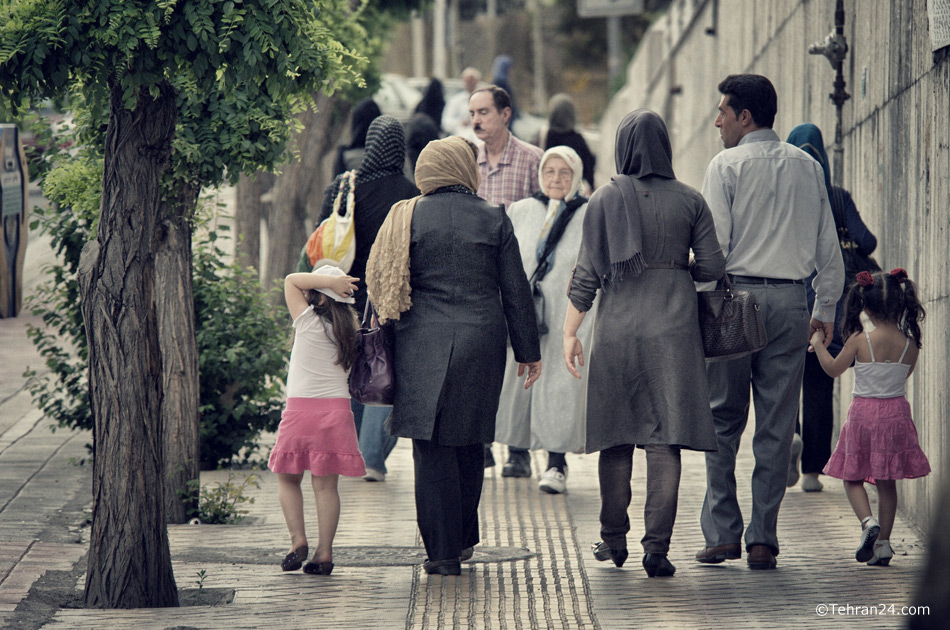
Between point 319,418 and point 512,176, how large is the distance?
3036 millimetres

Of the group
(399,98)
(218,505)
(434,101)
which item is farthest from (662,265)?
(399,98)

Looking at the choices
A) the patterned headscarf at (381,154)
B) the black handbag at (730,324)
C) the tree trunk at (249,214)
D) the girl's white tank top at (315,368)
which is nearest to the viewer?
the black handbag at (730,324)

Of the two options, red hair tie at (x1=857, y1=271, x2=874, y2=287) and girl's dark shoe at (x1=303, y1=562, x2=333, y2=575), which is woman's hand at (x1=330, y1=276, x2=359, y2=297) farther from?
red hair tie at (x1=857, y1=271, x2=874, y2=287)

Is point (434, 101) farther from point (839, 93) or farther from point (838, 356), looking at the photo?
point (838, 356)

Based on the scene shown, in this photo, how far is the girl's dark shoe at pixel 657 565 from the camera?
578 centimetres

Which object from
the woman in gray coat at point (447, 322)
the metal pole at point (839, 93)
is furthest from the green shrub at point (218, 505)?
the metal pole at point (839, 93)

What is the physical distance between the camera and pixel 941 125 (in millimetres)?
6160

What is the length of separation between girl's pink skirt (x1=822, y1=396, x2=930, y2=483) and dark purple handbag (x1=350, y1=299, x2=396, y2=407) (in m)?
1.86

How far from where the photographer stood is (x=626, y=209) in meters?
5.83

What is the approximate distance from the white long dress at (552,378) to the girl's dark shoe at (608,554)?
187cm

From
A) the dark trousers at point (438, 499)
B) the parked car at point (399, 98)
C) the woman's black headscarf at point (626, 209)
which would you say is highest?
the parked car at point (399, 98)

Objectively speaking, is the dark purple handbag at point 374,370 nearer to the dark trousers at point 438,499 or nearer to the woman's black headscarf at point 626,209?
the dark trousers at point 438,499

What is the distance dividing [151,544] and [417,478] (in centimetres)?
108

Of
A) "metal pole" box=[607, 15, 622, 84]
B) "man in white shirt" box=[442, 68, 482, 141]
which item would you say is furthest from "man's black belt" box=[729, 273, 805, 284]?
"metal pole" box=[607, 15, 622, 84]
